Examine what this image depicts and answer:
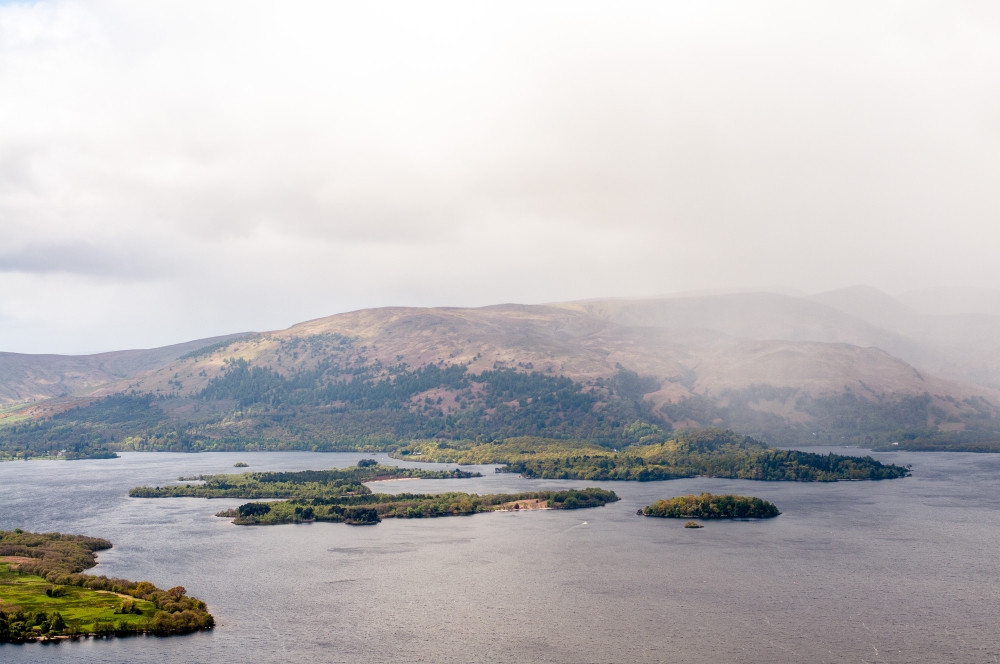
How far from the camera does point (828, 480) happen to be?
19262cm

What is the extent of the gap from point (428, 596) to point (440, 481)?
336 feet

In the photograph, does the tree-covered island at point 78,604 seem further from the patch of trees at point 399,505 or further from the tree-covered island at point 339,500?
the tree-covered island at point 339,500

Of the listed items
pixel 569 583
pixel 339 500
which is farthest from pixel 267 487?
pixel 569 583

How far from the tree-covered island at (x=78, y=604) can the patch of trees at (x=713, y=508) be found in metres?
78.9

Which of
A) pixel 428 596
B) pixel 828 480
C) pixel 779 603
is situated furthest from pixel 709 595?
Answer: pixel 828 480

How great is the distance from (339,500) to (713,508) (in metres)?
61.1

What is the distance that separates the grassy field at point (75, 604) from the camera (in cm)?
8269

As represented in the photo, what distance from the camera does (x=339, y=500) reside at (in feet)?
526

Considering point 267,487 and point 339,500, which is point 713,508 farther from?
point 267,487

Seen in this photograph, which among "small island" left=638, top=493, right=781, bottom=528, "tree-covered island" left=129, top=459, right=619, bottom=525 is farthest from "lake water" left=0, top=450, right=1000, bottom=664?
"tree-covered island" left=129, top=459, right=619, bottom=525

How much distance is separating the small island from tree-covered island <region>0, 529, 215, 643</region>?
7880 cm

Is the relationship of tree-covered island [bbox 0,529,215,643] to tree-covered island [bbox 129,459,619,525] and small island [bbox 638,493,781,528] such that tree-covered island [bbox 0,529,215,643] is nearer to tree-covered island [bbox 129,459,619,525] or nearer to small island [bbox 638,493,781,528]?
tree-covered island [bbox 129,459,619,525]

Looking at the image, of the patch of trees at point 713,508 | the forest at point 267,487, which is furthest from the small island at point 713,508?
the forest at point 267,487

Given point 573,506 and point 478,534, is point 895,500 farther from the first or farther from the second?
point 478,534
